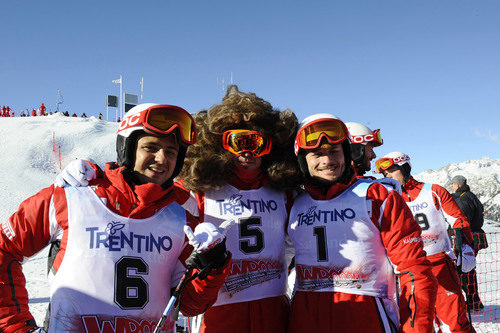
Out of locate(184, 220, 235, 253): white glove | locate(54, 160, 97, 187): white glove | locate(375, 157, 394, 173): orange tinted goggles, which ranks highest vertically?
locate(375, 157, 394, 173): orange tinted goggles

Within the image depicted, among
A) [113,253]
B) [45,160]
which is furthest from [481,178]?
[113,253]

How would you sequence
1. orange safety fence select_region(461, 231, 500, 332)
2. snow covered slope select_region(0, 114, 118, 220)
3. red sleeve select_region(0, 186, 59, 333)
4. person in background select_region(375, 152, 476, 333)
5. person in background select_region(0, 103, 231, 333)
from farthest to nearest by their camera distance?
1. snow covered slope select_region(0, 114, 118, 220)
2. orange safety fence select_region(461, 231, 500, 332)
3. person in background select_region(375, 152, 476, 333)
4. person in background select_region(0, 103, 231, 333)
5. red sleeve select_region(0, 186, 59, 333)

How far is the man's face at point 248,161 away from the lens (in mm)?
2959

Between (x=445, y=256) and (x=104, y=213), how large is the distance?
452 centimetres

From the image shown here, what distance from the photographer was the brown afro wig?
2.95m

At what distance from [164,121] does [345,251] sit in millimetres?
1472

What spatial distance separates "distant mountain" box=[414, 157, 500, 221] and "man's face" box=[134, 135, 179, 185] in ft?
81.8

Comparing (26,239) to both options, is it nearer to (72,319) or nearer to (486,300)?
(72,319)

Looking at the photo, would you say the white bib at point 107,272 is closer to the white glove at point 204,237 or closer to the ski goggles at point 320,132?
the white glove at point 204,237

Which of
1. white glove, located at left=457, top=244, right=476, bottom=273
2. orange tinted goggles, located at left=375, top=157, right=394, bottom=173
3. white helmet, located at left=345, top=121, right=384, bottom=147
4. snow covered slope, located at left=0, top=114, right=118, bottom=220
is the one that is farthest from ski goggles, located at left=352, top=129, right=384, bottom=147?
snow covered slope, located at left=0, top=114, right=118, bottom=220

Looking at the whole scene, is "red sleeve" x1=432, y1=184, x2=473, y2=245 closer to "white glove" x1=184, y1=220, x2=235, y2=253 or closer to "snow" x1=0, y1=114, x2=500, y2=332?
"snow" x1=0, y1=114, x2=500, y2=332

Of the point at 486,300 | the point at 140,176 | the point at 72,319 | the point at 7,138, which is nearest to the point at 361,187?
the point at 140,176

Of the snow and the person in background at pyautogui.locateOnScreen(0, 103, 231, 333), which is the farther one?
the snow

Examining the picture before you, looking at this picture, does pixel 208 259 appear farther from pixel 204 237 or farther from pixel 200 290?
pixel 200 290
